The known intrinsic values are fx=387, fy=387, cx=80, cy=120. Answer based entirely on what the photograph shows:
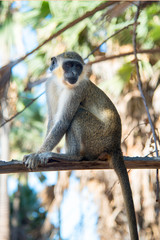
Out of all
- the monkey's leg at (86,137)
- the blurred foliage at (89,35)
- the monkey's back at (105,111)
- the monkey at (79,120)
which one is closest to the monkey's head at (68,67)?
the monkey at (79,120)

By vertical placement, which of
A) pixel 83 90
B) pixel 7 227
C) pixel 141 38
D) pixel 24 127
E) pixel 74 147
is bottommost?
pixel 74 147

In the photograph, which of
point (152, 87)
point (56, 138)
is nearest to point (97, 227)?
point (152, 87)

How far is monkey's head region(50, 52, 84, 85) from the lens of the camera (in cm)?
483

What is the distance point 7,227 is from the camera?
54.1 feet

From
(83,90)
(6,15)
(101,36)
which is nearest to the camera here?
(83,90)

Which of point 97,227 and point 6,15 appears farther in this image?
point 6,15

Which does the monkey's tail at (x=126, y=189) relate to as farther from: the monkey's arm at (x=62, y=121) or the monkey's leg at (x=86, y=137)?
the monkey's arm at (x=62, y=121)

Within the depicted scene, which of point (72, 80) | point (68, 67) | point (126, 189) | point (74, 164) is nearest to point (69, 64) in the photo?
point (68, 67)

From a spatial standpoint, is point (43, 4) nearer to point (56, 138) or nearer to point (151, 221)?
point (151, 221)

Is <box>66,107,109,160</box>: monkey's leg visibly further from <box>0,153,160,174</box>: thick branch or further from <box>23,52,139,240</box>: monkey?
<box>0,153,160,174</box>: thick branch

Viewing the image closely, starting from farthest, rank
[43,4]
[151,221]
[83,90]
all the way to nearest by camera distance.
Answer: [43,4] < [151,221] < [83,90]

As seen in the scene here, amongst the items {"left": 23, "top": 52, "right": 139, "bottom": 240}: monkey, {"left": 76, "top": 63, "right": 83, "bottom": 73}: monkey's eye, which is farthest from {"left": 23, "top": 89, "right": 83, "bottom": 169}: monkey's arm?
{"left": 76, "top": 63, "right": 83, "bottom": 73}: monkey's eye

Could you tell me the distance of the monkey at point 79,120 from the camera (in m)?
4.38

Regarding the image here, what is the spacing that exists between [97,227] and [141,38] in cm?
486
